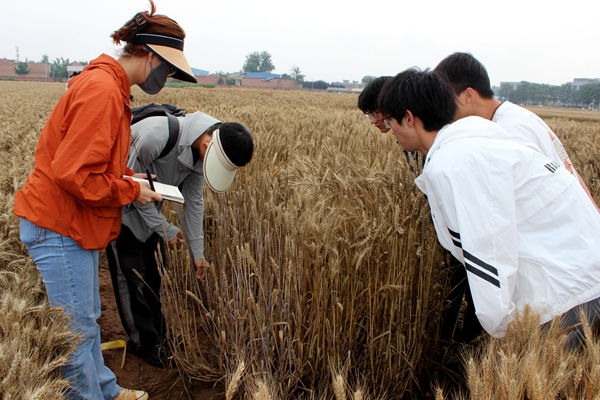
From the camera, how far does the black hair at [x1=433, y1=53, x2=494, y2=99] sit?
2230 millimetres

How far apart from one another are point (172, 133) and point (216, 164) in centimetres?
28

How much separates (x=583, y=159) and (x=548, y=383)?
131 inches

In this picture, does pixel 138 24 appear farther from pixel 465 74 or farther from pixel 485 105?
pixel 485 105

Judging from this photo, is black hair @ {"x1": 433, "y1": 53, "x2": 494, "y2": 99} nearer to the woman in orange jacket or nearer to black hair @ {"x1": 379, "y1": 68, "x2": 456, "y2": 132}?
black hair @ {"x1": 379, "y1": 68, "x2": 456, "y2": 132}

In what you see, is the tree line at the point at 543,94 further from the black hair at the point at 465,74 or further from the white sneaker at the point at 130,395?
the white sneaker at the point at 130,395

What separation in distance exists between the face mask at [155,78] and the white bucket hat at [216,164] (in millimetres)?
353

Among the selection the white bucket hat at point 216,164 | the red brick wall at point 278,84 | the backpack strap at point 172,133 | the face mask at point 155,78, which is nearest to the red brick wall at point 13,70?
the red brick wall at point 278,84

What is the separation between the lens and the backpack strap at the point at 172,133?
216 centimetres

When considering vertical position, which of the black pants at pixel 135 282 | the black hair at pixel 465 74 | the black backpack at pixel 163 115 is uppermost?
the black hair at pixel 465 74

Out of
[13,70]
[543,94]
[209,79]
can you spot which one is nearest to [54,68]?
[13,70]

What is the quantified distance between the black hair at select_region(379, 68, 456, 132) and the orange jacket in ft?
3.07

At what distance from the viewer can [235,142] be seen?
204 cm

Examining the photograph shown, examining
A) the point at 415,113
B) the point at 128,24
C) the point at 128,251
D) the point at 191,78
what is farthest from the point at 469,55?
the point at 128,251

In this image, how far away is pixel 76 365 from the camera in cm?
163
